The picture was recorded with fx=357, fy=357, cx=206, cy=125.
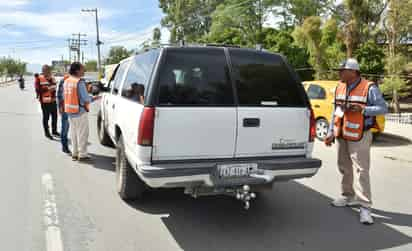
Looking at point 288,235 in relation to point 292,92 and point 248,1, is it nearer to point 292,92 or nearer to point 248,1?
point 292,92

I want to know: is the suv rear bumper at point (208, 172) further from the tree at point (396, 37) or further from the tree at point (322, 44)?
the tree at point (322, 44)

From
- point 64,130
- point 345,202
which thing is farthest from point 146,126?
point 64,130

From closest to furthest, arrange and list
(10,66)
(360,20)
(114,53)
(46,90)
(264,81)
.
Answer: (264,81) → (46,90) → (360,20) → (10,66) → (114,53)

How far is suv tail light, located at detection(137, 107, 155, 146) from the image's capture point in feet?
11.2

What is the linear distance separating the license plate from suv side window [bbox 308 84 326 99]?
6.75 metres

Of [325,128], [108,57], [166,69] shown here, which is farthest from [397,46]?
[108,57]

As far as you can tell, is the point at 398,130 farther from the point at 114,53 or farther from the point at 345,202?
the point at 114,53

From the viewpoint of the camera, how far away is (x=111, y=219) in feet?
13.4

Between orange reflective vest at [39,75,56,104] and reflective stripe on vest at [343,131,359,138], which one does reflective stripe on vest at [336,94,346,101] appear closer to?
reflective stripe on vest at [343,131,359,138]

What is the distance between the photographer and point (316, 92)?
10.0 meters

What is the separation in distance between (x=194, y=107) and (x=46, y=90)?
650cm

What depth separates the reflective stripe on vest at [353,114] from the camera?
13.8 feet

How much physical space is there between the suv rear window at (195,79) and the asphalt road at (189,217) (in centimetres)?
140

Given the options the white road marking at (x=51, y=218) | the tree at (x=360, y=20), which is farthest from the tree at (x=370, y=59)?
the white road marking at (x=51, y=218)
